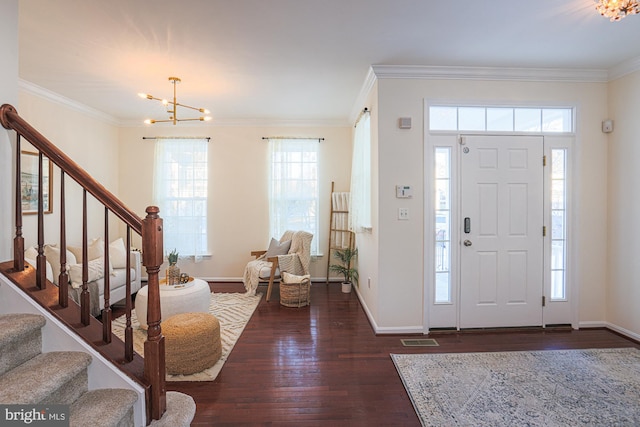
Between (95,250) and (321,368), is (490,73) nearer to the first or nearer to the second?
(321,368)

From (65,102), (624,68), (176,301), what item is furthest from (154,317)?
(624,68)

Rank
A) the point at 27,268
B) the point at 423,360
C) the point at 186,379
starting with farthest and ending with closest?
the point at 423,360
the point at 186,379
the point at 27,268

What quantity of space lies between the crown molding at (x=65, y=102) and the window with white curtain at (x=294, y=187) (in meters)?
2.62

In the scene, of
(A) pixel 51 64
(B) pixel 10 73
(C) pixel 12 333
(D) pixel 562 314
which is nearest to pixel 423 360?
(D) pixel 562 314

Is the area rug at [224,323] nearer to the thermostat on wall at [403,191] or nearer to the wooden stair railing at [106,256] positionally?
the wooden stair railing at [106,256]

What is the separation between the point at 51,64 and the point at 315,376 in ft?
13.0

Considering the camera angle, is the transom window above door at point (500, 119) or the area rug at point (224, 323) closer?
the area rug at point (224, 323)

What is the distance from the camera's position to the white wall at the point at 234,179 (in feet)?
17.0

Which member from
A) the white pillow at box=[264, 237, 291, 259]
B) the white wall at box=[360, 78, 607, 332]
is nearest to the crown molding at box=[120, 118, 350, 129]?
the white pillow at box=[264, 237, 291, 259]

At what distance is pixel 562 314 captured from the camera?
3.32 m

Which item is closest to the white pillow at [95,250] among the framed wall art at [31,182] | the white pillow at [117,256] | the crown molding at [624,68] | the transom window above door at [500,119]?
the white pillow at [117,256]

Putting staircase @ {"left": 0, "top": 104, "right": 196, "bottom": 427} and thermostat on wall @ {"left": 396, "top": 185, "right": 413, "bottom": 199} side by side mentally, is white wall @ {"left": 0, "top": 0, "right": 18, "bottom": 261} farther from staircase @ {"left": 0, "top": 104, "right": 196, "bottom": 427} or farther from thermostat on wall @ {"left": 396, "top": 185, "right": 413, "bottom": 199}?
thermostat on wall @ {"left": 396, "top": 185, "right": 413, "bottom": 199}

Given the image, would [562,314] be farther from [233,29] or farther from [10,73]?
[10,73]

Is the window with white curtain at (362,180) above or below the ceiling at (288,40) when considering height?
below
